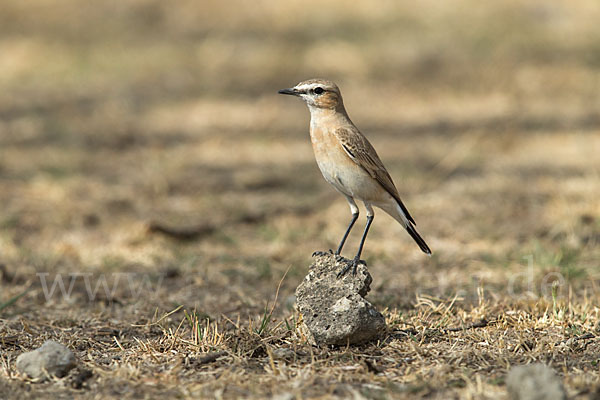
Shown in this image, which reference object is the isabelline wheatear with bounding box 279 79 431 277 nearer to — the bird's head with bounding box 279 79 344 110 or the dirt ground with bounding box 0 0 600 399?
the bird's head with bounding box 279 79 344 110

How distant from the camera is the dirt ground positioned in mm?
3996

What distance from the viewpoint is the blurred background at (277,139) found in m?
6.48

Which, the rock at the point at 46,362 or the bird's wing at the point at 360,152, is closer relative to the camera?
the rock at the point at 46,362

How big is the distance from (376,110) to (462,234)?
5328 mm

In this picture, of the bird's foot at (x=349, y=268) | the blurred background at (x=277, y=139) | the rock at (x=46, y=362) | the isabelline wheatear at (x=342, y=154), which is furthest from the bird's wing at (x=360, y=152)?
the rock at (x=46, y=362)

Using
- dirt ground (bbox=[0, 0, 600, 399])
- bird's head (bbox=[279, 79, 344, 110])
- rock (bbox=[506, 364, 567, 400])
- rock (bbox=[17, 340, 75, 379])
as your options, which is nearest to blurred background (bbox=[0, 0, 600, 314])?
dirt ground (bbox=[0, 0, 600, 399])

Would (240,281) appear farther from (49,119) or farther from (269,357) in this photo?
(49,119)

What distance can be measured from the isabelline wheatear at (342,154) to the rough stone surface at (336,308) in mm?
332

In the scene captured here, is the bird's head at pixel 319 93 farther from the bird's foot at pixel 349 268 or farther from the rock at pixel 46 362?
the rock at pixel 46 362

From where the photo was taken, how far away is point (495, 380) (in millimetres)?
3553

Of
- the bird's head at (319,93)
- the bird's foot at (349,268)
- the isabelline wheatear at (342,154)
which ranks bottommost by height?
the bird's foot at (349,268)

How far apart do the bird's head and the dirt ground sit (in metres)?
1.34

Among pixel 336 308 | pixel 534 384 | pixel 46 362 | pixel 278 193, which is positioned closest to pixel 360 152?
pixel 336 308

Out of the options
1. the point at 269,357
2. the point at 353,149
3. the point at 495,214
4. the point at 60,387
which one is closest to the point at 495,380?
the point at 269,357
